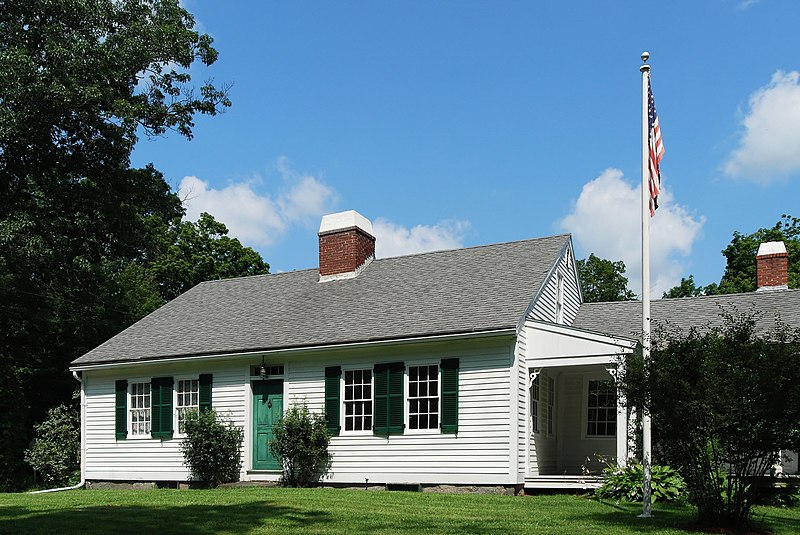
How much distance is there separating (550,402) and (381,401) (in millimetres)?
3890

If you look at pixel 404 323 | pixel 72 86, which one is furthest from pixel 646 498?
pixel 72 86

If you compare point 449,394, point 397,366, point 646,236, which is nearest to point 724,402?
point 646,236

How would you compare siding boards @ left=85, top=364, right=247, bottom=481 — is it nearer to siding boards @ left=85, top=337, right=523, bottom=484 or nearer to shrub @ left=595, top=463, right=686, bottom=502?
siding boards @ left=85, top=337, right=523, bottom=484

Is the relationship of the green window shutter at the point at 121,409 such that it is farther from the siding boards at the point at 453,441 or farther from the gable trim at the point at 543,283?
the gable trim at the point at 543,283

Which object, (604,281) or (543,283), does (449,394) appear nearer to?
(543,283)

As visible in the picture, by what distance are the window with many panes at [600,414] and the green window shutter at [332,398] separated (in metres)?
5.34

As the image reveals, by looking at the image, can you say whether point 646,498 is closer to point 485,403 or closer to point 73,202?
point 485,403

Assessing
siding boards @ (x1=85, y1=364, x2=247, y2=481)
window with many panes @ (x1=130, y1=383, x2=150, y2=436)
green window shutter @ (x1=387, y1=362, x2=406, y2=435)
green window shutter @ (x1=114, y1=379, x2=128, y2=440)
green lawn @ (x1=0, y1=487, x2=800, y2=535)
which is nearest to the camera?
green lawn @ (x1=0, y1=487, x2=800, y2=535)

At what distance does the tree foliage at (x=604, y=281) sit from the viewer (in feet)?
138

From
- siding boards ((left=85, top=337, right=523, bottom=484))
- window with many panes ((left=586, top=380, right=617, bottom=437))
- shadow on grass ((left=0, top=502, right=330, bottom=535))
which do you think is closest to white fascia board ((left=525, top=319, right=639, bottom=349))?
siding boards ((left=85, top=337, right=523, bottom=484))

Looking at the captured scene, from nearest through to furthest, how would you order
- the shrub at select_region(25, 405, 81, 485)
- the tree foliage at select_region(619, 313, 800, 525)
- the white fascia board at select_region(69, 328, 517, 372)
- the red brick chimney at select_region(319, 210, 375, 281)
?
1. the tree foliage at select_region(619, 313, 800, 525)
2. the white fascia board at select_region(69, 328, 517, 372)
3. the red brick chimney at select_region(319, 210, 375, 281)
4. the shrub at select_region(25, 405, 81, 485)

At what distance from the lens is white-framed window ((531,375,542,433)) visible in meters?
16.4

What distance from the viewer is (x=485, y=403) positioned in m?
15.5

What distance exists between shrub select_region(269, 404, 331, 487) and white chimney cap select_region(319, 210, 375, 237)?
5.27m
